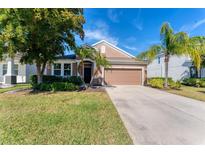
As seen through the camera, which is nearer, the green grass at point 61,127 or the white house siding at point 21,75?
the green grass at point 61,127

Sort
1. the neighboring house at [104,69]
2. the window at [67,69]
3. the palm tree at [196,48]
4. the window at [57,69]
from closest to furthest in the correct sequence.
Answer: the palm tree at [196,48] < the window at [57,69] < the neighboring house at [104,69] < the window at [67,69]

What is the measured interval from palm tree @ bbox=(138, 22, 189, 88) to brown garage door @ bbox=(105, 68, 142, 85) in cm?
409

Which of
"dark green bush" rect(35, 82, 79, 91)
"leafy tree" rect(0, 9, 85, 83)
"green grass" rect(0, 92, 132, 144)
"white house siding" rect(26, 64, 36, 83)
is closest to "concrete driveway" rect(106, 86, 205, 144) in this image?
"green grass" rect(0, 92, 132, 144)

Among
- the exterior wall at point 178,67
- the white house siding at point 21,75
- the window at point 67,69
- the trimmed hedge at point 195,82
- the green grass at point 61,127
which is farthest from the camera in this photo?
the exterior wall at point 178,67

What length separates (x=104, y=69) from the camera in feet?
61.0

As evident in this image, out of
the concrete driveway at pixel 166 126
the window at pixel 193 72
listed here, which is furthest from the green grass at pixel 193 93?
the window at pixel 193 72

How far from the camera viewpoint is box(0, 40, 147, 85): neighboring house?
59.3ft

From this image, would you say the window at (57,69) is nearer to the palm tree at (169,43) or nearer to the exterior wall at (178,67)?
the palm tree at (169,43)

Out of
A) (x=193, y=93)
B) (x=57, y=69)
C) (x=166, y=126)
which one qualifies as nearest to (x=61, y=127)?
(x=166, y=126)

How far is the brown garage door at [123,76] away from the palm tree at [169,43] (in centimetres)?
409

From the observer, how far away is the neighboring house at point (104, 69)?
18062mm

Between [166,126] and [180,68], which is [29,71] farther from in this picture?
[180,68]

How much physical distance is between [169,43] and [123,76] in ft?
21.6
